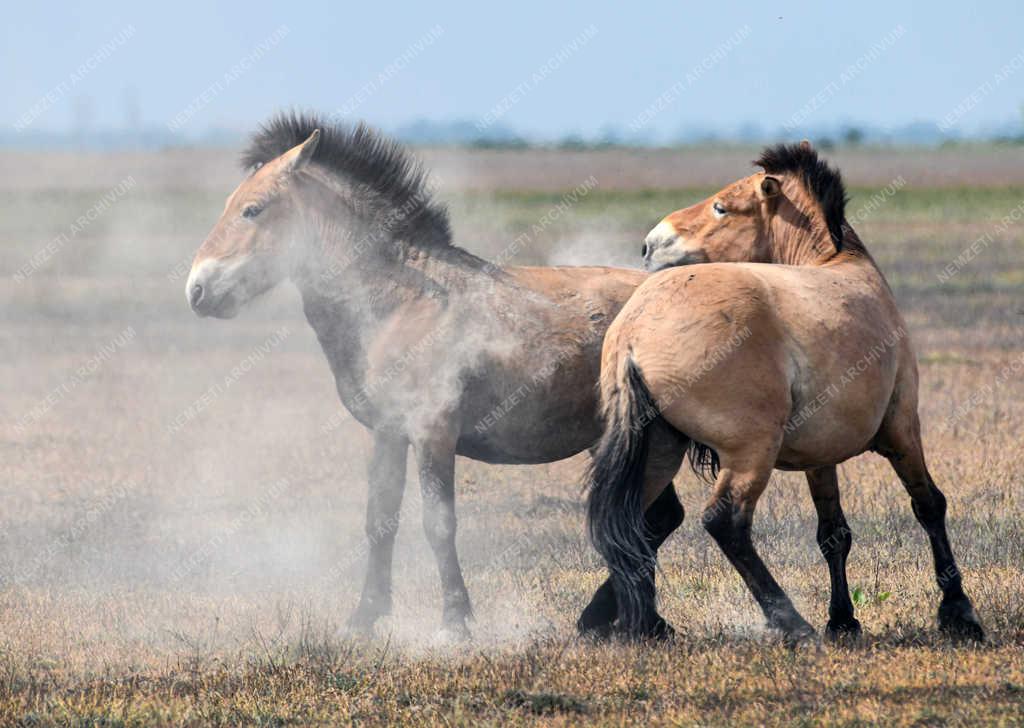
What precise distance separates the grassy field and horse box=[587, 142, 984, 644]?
358mm

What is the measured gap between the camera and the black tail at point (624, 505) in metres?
6.05

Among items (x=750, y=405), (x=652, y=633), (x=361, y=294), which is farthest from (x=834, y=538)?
(x=361, y=294)

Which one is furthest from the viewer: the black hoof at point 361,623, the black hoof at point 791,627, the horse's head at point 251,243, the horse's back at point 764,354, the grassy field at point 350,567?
the horse's head at point 251,243

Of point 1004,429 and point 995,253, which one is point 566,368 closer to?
point 1004,429

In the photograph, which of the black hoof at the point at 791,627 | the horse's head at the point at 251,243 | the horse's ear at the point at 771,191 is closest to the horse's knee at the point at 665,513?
the black hoof at the point at 791,627

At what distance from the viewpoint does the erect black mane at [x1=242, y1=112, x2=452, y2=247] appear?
283 inches

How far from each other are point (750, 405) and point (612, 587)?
3.77 feet

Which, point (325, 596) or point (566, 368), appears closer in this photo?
point (566, 368)

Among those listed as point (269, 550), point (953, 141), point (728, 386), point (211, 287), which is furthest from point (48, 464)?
point (953, 141)

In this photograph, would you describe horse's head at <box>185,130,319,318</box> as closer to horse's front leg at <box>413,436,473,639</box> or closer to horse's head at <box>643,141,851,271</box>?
horse's front leg at <box>413,436,473,639</box>

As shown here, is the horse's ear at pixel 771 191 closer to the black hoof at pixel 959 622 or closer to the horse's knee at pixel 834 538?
the horse's knee at pixel 834 538

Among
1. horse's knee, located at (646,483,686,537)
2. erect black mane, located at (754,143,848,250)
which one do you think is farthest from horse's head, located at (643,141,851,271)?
horse's knee, located at (646,483,686,537)

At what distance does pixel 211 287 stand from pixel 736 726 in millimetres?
3400

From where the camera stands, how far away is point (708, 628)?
6738mm
